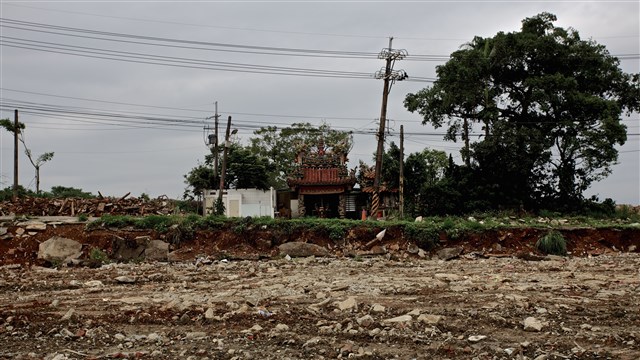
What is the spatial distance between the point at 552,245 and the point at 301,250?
7437 millimetres

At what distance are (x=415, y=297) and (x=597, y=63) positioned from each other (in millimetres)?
21257

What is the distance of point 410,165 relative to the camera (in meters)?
28.5

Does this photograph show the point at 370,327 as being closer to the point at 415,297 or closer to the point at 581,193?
the point at 415,297

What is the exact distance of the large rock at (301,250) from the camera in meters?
17.0

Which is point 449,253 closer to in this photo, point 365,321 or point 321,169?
point 365,321

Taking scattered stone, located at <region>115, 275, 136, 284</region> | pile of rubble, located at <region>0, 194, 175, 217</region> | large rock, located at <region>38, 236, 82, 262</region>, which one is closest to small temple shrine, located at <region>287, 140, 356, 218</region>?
pile of rubble, located at <region>0, 194, 175, 217</region>

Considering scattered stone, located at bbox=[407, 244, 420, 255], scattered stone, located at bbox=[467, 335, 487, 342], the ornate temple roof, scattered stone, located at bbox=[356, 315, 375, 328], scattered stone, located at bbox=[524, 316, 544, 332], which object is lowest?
scattered stone, located at bbox=[467, 335, 487, 342]

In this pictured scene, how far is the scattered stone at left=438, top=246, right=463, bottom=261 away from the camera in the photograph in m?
17.1

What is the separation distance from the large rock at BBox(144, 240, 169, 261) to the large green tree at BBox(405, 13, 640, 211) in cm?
1464

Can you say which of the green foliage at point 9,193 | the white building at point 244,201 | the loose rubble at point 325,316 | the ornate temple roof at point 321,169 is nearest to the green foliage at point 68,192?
the green foliage at point 9,193

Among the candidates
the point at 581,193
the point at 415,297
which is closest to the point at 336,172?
the point at 581,193

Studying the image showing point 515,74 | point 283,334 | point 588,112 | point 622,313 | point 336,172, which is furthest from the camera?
point 336,172

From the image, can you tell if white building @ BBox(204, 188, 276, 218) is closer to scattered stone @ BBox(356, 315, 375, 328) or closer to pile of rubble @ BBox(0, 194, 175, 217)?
pile of rubble @ BBox(0, 194, 175, 217)

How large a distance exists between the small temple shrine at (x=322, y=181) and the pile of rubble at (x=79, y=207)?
6.47 m
